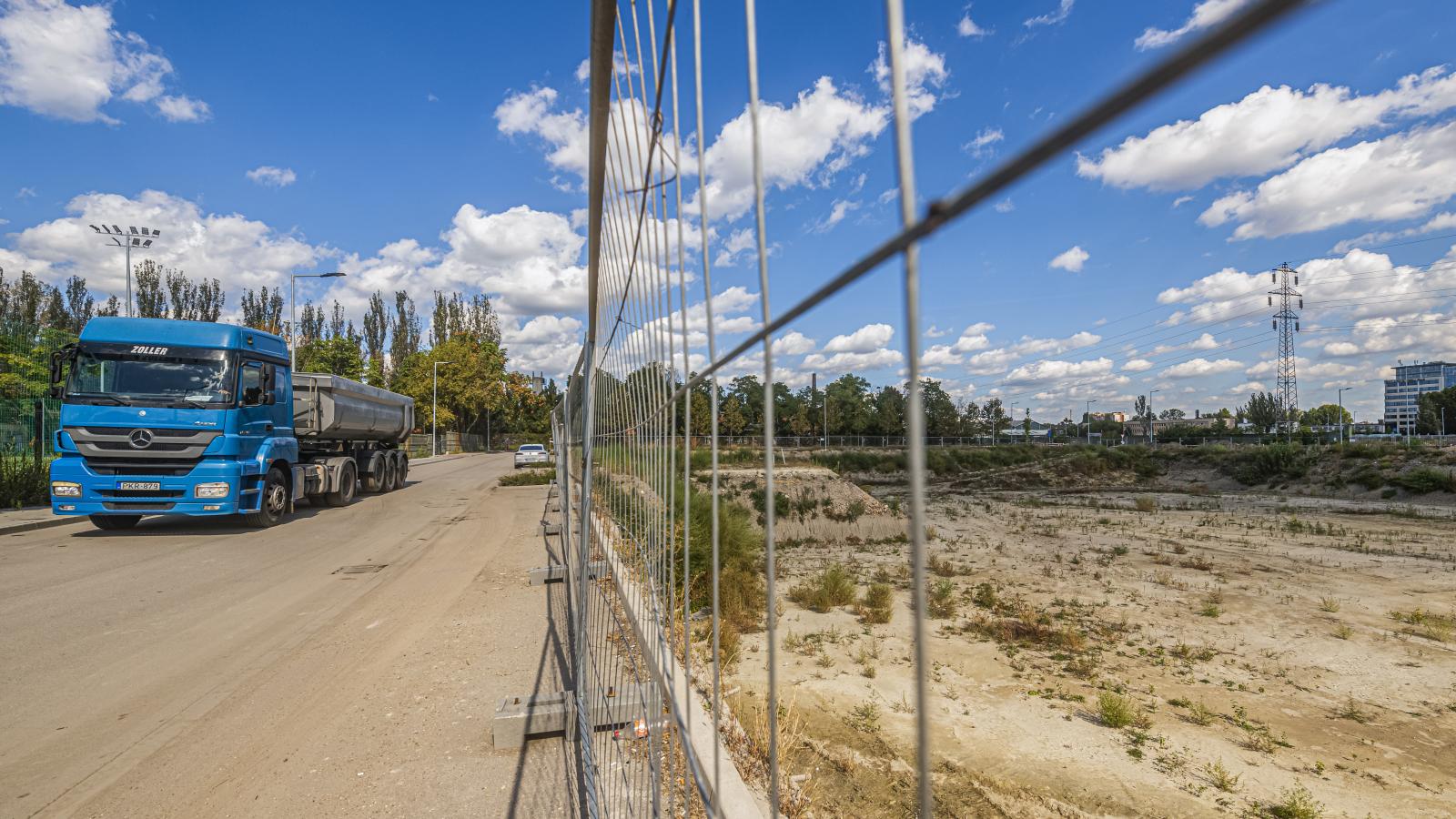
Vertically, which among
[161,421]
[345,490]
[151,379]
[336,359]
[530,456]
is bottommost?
[345,490]

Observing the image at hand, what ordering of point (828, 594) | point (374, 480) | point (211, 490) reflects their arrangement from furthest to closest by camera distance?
point (374, 480)
point (211, 490)
point (828, 594)

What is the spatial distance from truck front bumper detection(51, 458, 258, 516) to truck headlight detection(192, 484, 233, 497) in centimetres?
2

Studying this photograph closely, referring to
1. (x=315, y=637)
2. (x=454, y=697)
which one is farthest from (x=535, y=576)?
(x=454, y=697)

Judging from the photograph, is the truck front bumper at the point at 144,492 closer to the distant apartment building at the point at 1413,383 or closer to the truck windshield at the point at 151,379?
the truck windshield at the point at 151,379

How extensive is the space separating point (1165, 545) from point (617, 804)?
54.5ft

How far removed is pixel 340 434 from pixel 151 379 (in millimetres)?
5202

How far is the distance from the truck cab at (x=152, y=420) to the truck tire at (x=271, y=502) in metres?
0.61

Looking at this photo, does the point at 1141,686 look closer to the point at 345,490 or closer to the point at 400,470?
the point at 345,490

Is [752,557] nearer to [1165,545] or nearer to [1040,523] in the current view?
[1165,545]

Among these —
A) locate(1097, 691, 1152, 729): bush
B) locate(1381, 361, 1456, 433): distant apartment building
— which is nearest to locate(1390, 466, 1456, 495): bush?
locate(1097, 691, 1152, 729): bush

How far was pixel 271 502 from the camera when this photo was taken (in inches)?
448

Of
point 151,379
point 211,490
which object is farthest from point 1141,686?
point 151,379

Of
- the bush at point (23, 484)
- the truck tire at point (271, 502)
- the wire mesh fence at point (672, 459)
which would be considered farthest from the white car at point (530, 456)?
the wire mesh fence at point (672, 459)

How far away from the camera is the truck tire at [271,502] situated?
436 inches
